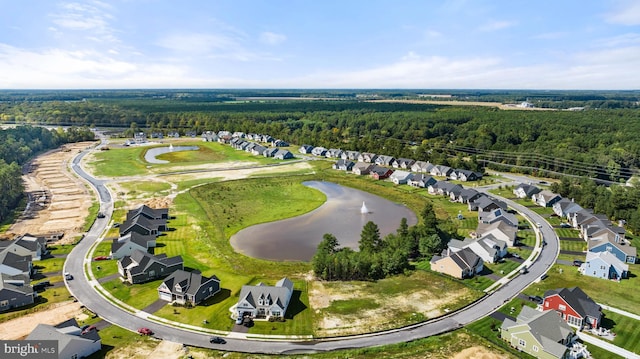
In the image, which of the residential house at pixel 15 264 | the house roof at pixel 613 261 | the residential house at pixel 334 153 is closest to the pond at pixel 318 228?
the residential house at pixel 15 264

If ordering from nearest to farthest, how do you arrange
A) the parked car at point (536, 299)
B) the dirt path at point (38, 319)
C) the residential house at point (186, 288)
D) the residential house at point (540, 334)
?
the residential house at point (540, 334)
the dirt path at point (38, 319)
the residential house at point (186, 288)
the parked car at point (536, 299)

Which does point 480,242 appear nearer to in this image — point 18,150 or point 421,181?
point 421,181

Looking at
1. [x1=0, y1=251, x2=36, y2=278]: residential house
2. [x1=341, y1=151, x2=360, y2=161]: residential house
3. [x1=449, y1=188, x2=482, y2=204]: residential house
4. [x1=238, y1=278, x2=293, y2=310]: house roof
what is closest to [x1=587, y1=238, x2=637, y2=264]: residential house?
[x1=449, y1=188, x2=482, y2=204]: residential house

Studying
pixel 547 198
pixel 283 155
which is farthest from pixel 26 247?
pixel 547 198

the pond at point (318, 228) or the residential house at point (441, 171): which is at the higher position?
the residential house at point (441, 171)

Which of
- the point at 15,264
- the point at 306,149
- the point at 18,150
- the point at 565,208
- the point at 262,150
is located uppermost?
the point at 18,150

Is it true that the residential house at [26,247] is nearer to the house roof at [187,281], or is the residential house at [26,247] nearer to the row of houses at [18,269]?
the row of houses at [18,269]

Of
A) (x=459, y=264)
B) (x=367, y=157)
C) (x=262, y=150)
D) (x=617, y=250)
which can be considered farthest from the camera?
(x=262, y=150)
